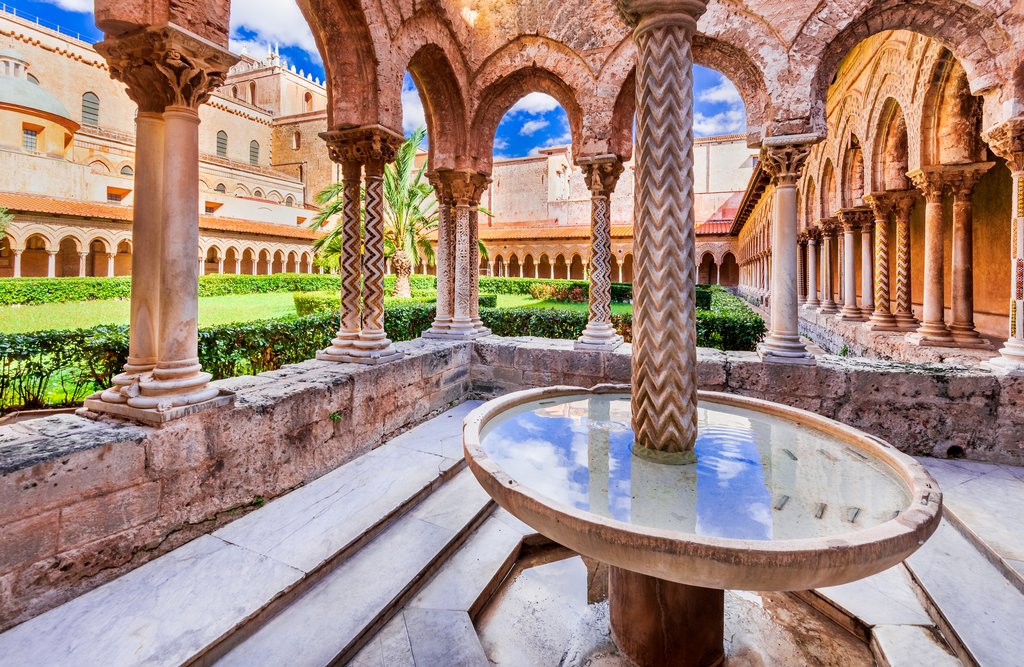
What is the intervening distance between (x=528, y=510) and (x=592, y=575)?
4.61 ft

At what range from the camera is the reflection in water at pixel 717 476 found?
1565 mm

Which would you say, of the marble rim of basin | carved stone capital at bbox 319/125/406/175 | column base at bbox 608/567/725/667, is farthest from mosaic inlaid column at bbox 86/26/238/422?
column base at bbox 608/567/725/667

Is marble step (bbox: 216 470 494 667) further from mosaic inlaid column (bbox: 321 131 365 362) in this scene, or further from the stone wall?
mosaic inlaid column (bbox: 321 131 365 362)

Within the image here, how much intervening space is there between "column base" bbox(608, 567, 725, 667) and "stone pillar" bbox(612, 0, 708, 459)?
0.54 meters

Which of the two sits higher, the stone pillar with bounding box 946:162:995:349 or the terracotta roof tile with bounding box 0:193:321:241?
the terracotta roof tile with bounding box 0:193:321:241

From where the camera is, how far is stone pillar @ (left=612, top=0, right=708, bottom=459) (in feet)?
6.13

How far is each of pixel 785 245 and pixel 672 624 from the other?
411cm

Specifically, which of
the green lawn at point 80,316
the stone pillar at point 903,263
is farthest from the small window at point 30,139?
the stone pillar at point 903,263

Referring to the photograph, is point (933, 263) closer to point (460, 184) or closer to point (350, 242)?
point (460, 184)

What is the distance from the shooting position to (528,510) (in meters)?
1.55

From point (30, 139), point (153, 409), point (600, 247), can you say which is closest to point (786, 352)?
point (600, 247)

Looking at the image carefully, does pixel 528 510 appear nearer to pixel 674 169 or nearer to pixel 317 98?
pixel 674 169

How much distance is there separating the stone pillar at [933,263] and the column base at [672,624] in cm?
625

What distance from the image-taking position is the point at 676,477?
5.92 feet
